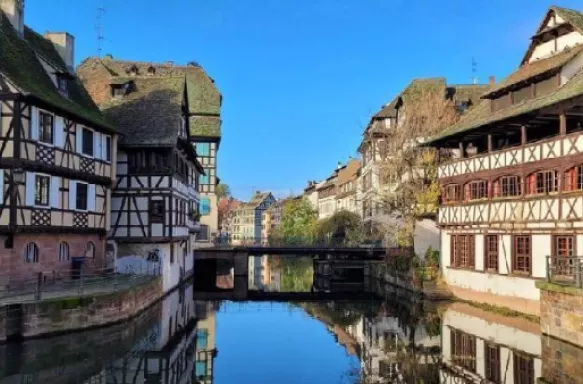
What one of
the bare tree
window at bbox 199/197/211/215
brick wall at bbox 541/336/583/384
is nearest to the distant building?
window at bbox 199/197/211/215

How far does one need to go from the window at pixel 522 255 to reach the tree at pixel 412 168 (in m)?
12.3

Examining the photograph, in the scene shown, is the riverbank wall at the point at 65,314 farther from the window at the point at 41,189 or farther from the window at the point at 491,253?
the window at the point at 491,253

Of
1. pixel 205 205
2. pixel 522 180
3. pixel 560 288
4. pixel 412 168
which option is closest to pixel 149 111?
pixel 412 168

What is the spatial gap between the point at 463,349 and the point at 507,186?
33.6 ft

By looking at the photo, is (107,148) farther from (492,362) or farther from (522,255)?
(492,362)

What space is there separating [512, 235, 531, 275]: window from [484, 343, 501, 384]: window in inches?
268

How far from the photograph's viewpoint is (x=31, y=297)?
69.1 feet

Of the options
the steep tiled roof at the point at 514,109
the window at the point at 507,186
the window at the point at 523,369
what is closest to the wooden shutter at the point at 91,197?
the steep tiled roof at the point at 514,109

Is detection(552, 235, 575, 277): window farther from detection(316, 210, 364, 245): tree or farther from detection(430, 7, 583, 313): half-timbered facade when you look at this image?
detection(316, 210, 364, 245): tree

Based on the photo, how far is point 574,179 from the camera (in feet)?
78.2

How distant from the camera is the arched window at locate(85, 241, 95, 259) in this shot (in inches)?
1144

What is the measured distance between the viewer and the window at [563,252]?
23141mm

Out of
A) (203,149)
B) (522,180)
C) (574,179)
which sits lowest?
(574,179)

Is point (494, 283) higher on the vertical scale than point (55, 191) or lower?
lower
